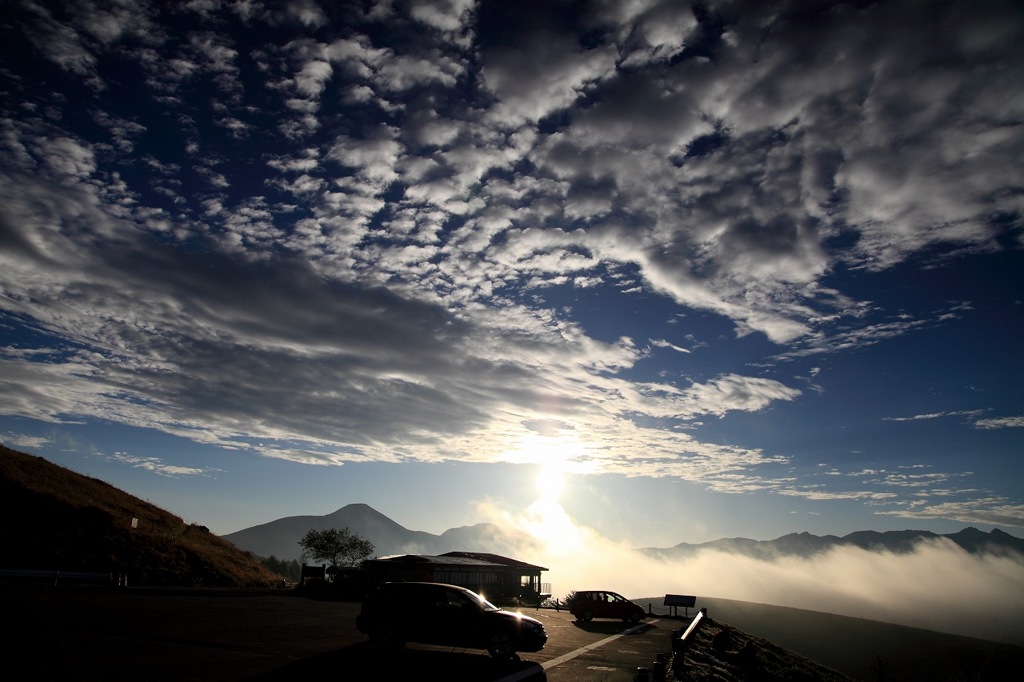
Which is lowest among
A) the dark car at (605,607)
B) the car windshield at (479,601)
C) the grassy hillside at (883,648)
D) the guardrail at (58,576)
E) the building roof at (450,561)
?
the grassy hillside at (883,648)

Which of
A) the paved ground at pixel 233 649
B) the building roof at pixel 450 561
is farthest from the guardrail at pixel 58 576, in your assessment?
the building roof at pixel 450 561

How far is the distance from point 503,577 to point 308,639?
116 feet

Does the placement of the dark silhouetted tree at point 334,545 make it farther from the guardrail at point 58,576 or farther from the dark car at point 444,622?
the dark car at point 444,622

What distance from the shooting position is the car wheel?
14742 millimetres

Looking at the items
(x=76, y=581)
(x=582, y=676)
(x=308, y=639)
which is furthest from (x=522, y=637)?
(x=76, y=581)

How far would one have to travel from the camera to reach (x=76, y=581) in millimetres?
31125

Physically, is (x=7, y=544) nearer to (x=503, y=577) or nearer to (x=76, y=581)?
(x=76, y=581)

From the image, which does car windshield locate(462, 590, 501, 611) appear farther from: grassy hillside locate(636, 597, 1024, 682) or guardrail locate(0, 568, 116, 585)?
grassy hillside locate(636, 597, 1024, 682)

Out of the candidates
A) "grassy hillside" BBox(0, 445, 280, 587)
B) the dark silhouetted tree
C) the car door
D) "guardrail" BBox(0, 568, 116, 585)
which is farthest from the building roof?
the dark silhouetted tree

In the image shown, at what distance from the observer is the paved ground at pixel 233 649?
36.9 feet

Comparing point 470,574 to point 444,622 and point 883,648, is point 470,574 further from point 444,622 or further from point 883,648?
point 883,648

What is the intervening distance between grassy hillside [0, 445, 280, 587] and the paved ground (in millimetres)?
16270

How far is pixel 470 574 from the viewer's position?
46.4 m

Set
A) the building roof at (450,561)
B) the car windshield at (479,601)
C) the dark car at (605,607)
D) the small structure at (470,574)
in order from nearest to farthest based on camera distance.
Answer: the car windshield at (479,601) < the dark car at (605,607) < the small structure at (470,574) < the building roof at (450,561)
